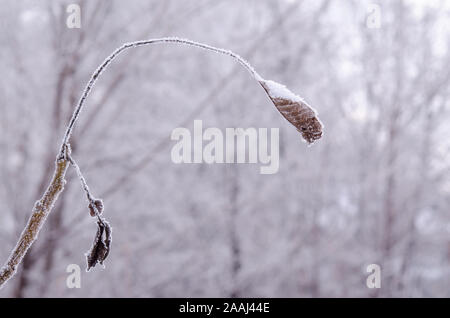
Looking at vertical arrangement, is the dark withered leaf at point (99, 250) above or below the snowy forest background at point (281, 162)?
below

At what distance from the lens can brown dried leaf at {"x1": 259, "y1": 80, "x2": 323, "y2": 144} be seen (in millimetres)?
478

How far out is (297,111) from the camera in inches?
19.0

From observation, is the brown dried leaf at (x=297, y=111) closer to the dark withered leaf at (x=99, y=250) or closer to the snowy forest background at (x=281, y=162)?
the dark withered leaf at (x=99, y=250)

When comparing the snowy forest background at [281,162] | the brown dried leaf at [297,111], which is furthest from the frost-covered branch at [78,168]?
the snowy forest background at [281,162]

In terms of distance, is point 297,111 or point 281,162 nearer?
point 297,111

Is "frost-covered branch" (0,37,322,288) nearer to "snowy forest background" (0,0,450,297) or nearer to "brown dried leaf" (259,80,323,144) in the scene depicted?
"brown dried leaf" (259,80,323,144)

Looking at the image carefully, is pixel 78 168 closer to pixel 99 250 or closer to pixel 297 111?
pixel 99 250

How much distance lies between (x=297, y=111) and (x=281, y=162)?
3.51m

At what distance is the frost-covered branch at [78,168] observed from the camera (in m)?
0.45

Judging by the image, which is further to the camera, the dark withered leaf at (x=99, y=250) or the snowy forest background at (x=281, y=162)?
the snowy forest background at (x=281, y=162)

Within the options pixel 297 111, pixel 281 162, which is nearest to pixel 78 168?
pixel 297 111

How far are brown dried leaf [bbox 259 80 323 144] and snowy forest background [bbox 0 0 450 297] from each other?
8.98ft

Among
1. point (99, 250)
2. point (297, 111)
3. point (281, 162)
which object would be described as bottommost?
point (99, 250)

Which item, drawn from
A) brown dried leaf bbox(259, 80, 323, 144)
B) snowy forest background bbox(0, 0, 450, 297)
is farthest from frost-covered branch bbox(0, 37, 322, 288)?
snowy forest background bbox(0, 0, 450, 297)
